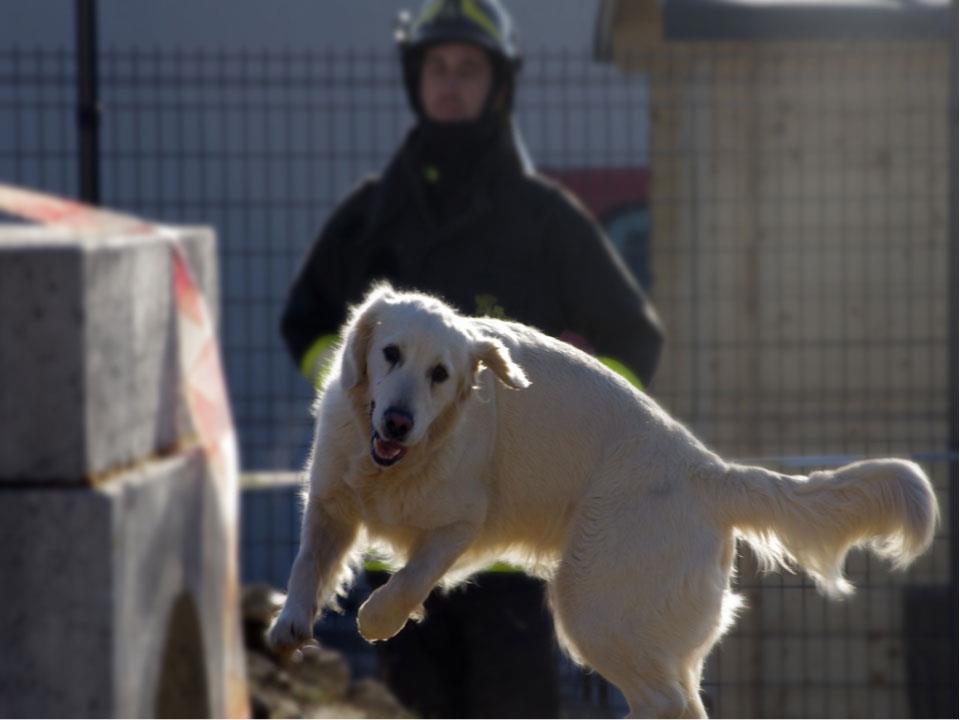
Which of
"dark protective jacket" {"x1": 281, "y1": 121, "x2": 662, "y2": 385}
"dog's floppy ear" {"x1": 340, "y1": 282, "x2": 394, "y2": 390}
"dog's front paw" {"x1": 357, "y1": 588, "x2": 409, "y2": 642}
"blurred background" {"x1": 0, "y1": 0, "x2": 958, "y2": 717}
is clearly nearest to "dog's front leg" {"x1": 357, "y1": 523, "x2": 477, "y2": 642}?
"dog's front paw" {"x1": 357, "y1": 588, "x2": 409, "y2": 642}

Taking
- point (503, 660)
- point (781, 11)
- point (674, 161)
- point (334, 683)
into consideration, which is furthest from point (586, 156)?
point (503, 660)

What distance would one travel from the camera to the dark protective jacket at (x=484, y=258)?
423 centimetres

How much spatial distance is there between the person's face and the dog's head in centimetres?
236

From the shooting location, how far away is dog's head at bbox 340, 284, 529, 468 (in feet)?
7.55

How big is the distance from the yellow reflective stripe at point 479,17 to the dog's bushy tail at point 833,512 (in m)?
2.40

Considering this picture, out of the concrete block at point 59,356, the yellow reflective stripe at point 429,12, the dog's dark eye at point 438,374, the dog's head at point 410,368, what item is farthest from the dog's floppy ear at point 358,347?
the yellow reflective stripe at point 429,12

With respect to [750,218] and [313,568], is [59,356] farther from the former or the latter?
[750,218]

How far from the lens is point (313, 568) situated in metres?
2.49

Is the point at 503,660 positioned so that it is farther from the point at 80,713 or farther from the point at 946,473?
the point at 946,473

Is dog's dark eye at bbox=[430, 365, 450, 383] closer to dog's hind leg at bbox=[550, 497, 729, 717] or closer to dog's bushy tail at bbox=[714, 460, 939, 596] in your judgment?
dog's hind leg at bbox=[550, 497, 729, 717]

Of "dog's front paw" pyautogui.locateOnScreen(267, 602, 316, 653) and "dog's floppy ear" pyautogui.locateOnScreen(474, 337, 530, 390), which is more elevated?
"dog's floppy ear" pyautogui.locateOnScreen(474, 337, 530, 390)

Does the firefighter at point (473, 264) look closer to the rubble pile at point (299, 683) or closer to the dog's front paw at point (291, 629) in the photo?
the rubble pile at point (299, 683)

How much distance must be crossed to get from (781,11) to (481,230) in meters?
4.13

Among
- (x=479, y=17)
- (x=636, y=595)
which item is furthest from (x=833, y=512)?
(x=479, y=17)
